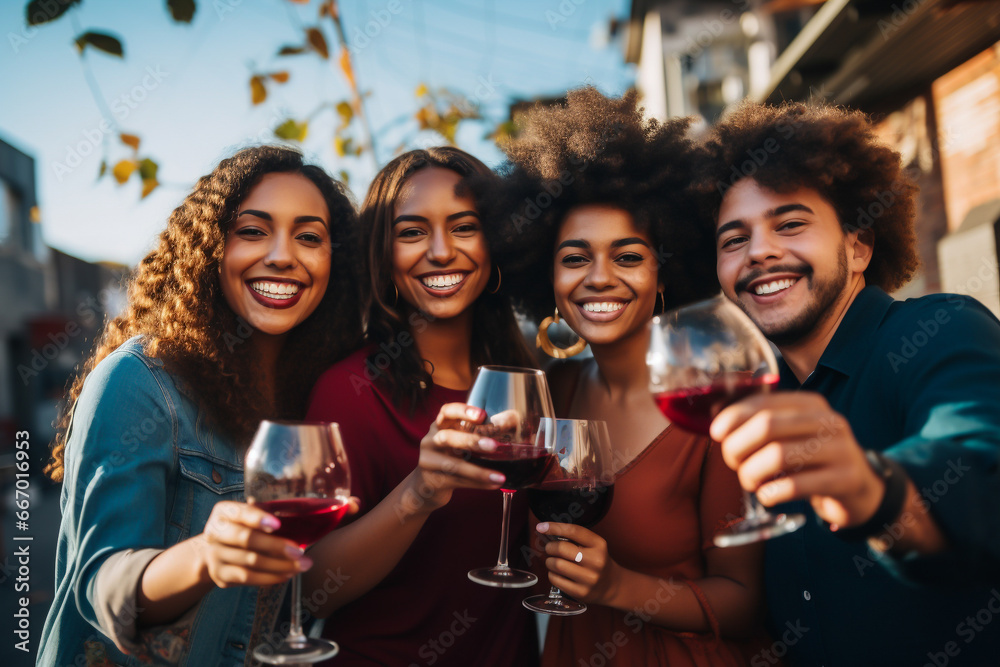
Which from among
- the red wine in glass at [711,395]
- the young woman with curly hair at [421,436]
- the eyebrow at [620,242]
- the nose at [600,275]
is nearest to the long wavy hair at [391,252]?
the young woman with curly hair at [421,436]

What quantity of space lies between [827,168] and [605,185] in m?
0.83

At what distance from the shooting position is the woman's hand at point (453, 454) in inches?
68.6

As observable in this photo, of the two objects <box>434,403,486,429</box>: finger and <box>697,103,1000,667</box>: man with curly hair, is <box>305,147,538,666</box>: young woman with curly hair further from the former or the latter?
<box>697,103,1000,667</box>: man with curly hair

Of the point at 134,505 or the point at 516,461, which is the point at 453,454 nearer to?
the point at 516,461

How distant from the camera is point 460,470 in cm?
175

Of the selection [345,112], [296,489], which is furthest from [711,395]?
[345,112]

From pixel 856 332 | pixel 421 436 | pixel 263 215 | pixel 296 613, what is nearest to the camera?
pixel 296 613

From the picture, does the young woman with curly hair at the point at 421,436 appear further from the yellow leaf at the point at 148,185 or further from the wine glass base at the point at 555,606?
the yellow leaf at the point at 148,185

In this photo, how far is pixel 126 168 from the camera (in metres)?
3.53

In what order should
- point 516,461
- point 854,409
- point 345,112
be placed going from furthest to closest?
point 345,112
point 854,409
point 516,461

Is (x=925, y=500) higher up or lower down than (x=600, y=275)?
lower down

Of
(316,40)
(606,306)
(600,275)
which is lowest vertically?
(606,306)

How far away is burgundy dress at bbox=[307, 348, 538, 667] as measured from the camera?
2.30m

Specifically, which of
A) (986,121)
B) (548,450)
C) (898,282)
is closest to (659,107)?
(986,121)
